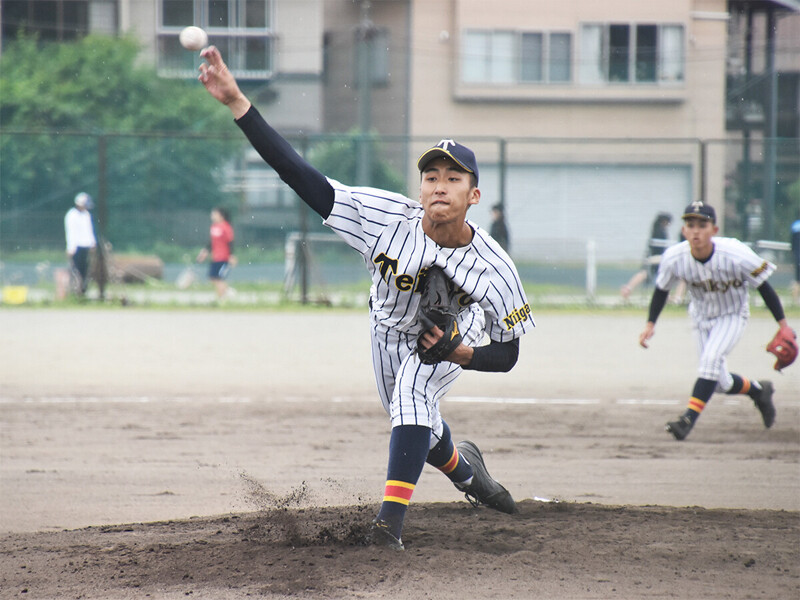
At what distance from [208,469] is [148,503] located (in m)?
0.87

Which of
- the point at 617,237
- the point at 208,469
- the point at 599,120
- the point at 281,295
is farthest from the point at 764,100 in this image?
the point at 208,469

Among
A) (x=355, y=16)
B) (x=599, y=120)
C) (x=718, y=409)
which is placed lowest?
(x=718, y=409)

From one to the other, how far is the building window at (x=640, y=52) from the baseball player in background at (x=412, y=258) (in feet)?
76.6

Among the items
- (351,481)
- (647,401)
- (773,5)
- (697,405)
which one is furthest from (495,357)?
(773,5)

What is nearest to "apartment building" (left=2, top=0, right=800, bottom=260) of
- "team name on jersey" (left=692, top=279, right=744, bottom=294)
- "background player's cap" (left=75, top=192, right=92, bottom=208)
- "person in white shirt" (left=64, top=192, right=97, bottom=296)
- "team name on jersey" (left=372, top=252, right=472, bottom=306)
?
"background player's cap" (left=75, top=192, right=92, bottom=208)

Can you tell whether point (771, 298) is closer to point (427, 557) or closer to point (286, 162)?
point (427, 557)

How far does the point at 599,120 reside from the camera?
91.5 ft

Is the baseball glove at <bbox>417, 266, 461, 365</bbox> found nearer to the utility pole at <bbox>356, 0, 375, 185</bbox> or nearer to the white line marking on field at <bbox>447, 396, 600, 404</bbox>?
the white line marking on field at <bbox>447, 396, 600, 404</bbox>

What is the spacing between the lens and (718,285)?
7602 mm

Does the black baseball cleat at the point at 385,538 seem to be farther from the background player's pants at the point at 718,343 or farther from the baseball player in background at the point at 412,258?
the background player's pants at the point at 718,343

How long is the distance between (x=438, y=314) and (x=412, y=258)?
0.33 m

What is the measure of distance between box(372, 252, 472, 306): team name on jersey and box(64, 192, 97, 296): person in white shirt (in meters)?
13.4

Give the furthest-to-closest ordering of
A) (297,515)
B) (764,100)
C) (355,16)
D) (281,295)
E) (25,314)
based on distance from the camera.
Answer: (355,16) < (764,100) < (281,295) < (25,314) < (297,515)

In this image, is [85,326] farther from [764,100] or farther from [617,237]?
[764,100]
